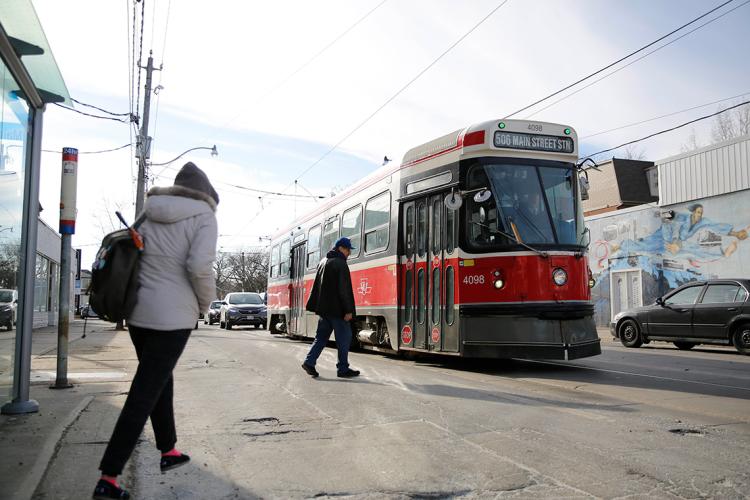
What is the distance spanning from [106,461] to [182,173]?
1.67 meters

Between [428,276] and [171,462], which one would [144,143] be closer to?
[428,276]

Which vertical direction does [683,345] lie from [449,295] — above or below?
below

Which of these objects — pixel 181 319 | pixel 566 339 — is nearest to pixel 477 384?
pixel 566 339

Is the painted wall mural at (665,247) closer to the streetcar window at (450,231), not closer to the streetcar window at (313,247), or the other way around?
the streetcar window at (313,247)

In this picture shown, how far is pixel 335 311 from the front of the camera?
318 inches

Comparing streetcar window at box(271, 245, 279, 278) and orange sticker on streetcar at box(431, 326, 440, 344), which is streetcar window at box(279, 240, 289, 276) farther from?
orange sticker on streetcar at box(431, 326, 440, 344)

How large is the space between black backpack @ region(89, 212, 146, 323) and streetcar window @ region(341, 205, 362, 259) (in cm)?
860

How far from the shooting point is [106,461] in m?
3.27

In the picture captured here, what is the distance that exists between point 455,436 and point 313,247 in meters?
11.1

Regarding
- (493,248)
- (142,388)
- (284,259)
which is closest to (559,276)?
(493,248)

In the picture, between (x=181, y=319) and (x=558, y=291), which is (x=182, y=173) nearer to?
(x=181, y=319)

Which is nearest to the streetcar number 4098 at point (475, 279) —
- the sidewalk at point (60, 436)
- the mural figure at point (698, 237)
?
the sidewalk at point (60, 436)

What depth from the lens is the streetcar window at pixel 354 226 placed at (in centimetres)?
1215

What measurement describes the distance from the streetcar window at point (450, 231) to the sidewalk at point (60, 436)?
4.58 m
